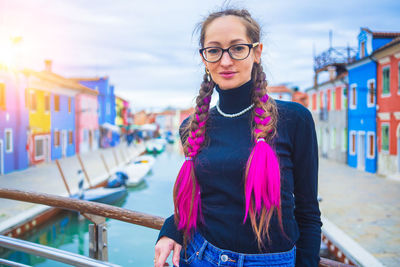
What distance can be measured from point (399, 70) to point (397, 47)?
2.83 ft

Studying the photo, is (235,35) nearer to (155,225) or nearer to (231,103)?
(231,103)

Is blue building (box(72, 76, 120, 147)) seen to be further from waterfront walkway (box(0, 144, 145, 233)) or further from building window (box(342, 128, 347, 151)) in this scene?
building window (box(342, 128, 347, 151))

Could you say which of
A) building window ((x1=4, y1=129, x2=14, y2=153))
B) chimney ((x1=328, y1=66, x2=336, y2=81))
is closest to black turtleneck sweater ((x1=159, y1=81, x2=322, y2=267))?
building window ((x1=4, y1=129, x2=14, y2=153))

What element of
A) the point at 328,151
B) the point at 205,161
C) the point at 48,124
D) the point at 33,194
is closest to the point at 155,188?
the point at 48,124

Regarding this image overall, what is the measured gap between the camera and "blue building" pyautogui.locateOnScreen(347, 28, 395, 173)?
51.0 feet

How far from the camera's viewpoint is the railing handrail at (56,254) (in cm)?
164

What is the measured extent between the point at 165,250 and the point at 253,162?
504 mm

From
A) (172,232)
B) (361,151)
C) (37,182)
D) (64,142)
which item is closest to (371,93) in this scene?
(361,151)

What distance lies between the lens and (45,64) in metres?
25.5

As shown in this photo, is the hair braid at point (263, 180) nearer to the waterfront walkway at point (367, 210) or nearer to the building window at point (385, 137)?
the waterfront walkway at point (367, 210)

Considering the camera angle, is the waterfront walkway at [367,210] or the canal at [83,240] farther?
the canal at [83,240]

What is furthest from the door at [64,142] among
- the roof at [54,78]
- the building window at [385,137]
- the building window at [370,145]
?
the building window at [385,137]

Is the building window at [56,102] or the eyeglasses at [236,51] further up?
the building window at [56,102]

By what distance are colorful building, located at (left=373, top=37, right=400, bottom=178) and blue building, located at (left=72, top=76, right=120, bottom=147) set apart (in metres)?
22.5
